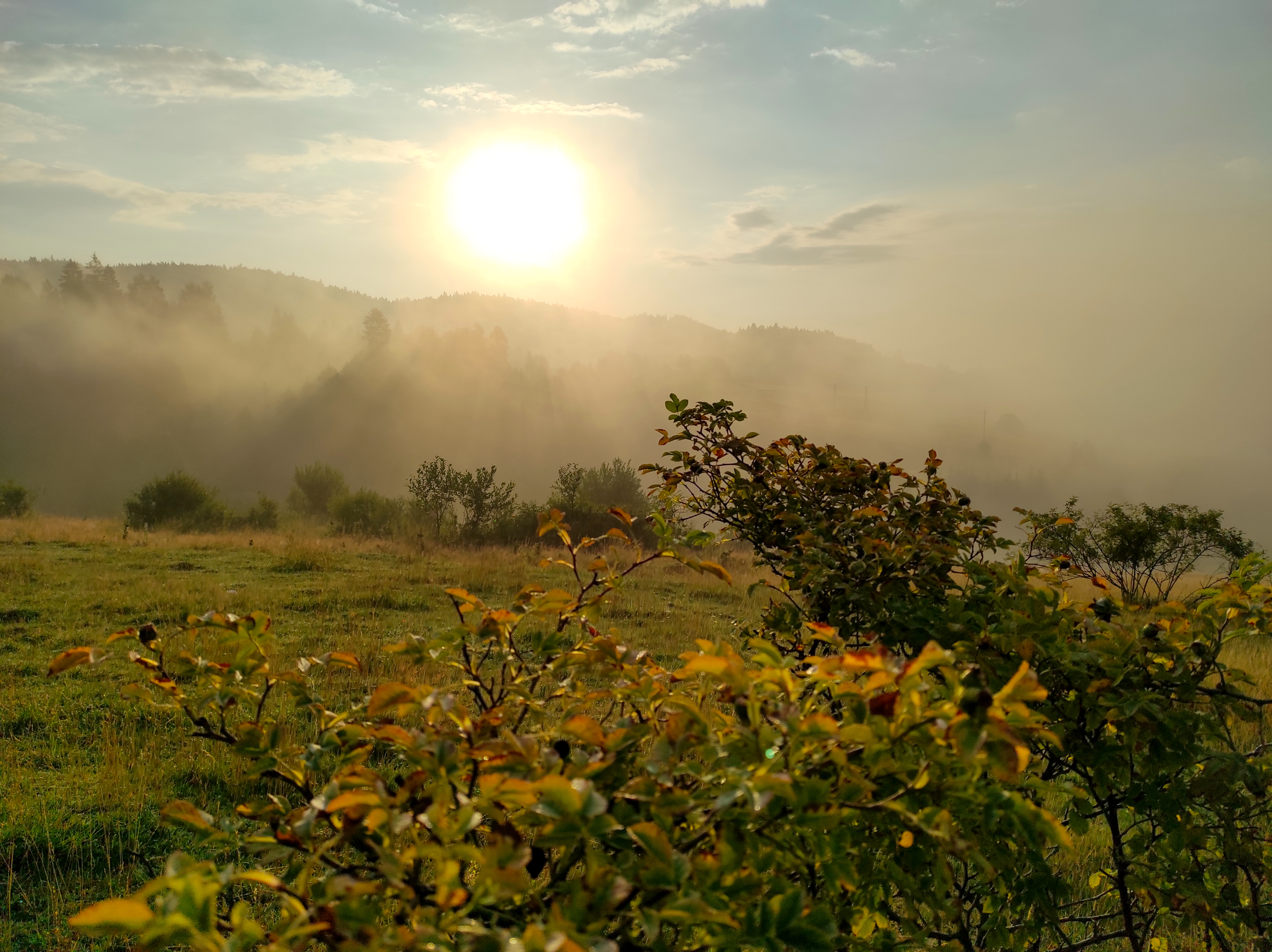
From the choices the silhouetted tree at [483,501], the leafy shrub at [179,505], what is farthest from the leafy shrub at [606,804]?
the leafy shrub at [179,505]

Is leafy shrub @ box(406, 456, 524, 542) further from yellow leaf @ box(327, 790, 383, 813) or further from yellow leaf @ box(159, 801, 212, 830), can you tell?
yellow leaf @ box(327, 790, 383, 813)

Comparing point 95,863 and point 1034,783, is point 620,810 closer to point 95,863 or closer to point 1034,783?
point 1034,783

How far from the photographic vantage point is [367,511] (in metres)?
34.8

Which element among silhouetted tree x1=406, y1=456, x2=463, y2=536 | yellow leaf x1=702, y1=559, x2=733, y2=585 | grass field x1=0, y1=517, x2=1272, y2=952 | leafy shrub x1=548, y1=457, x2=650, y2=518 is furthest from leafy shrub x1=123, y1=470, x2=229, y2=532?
yellow leaf x1=702, y1=559, x2=733, y2=585

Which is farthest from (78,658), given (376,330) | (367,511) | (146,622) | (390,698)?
(376,330)

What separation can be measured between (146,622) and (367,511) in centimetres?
2503

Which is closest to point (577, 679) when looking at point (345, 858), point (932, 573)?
point (932, 573)

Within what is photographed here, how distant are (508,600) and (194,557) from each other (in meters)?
7.79

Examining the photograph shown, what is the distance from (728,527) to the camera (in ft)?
11.1

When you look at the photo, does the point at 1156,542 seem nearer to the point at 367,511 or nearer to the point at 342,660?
the point at 342,660

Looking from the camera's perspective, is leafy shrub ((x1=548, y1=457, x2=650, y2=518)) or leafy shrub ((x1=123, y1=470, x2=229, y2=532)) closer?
leafy shrub ((x1=548, y1=457, x2=650, y2=518))

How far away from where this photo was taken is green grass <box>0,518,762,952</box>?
14.4ft

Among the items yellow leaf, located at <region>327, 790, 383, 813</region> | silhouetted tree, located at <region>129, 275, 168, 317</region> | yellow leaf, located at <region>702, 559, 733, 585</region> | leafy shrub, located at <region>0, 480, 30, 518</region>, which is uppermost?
silhouetted tree, located at <region>129, 275, 168, 317</region>

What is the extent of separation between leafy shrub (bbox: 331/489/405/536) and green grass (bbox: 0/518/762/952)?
11.5m
